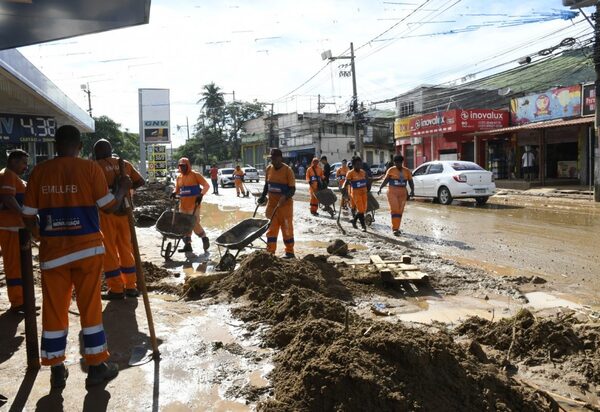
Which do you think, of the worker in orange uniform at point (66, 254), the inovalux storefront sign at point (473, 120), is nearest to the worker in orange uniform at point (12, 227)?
the worker in orange uniform at point (66, 254)

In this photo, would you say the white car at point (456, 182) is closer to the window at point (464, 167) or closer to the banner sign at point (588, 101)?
the window at point (464, 167)

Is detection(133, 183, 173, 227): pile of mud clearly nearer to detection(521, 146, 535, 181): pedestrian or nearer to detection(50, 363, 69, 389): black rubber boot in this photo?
detection(50, 363, 69, 389): black rubber boot

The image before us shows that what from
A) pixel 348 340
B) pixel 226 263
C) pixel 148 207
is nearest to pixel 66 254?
pixel 348 340

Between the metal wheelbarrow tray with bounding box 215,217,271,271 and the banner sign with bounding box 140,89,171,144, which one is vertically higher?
the banner sign with bounding box 140,89,171,144

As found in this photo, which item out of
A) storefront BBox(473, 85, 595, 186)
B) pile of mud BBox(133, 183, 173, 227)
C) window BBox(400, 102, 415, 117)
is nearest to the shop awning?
storefront BBox(473, 85, 595, 186)

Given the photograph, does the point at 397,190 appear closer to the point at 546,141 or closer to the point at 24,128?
the point at 24,128

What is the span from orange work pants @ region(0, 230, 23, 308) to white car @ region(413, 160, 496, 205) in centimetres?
1456

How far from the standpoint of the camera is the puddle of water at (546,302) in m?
5.52

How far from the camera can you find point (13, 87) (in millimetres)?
9703

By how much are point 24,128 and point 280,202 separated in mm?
10566

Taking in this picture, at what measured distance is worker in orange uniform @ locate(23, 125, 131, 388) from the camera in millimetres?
3428

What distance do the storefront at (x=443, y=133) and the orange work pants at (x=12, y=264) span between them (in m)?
26.5

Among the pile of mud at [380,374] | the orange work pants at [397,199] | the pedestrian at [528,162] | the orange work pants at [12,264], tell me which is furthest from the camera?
the pedestrian at [528,162]

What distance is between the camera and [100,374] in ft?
11.5
